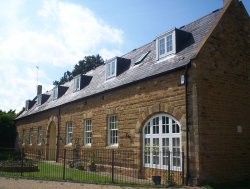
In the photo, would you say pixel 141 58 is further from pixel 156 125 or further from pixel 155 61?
pixel 156 125

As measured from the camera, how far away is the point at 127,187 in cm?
1149

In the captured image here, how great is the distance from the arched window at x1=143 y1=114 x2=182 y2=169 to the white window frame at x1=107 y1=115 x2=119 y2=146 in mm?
3010

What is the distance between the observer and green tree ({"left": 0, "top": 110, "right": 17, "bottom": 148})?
3391 centimetres

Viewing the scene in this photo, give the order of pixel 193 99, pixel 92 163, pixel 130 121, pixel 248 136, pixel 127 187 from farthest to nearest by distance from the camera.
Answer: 1. pixel 92 163
2. pixel 130 121
3. pixel 248 136
4. pixel 193 99
5. pixel 127 187

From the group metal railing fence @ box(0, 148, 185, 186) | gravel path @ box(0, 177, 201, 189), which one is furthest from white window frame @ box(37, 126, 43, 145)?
gravel path @ box(0, 177, 201, 189)

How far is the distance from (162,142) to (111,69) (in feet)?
26.1

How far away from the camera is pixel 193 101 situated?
482 inches

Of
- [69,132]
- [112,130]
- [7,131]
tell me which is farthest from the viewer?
[7,131]

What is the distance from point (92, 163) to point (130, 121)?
4.03m

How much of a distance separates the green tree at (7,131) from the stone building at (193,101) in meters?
19.7

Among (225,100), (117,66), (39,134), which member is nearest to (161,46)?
(117,66)

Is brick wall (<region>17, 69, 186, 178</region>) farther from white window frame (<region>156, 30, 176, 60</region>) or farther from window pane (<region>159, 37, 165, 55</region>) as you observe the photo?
window pane (<region>159, 37, 165, 55</region>)

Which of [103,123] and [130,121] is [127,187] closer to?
[130,121]

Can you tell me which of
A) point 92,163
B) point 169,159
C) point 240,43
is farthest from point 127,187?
point 240,43
